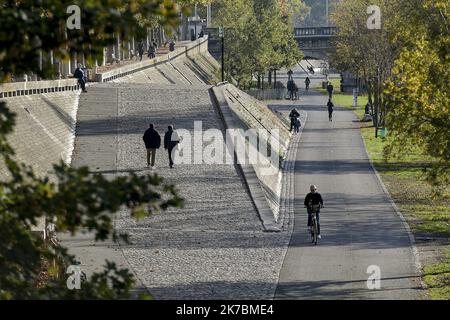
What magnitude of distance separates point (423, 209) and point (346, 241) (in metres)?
7.65

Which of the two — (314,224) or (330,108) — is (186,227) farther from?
(330,108)

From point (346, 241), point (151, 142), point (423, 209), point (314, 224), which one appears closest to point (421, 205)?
point (423, 209)

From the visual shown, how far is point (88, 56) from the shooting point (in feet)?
32.6

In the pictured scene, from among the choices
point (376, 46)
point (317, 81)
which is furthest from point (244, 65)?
point (317, 81)

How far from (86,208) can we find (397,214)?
2391cm

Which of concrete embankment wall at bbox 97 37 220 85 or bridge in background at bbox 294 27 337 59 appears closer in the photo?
concrete embankment wall at bbox 97 37 220 85

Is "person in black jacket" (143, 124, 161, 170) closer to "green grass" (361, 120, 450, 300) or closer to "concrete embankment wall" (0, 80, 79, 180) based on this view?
"concrete embankment wall" (0, 80, 79, 180)

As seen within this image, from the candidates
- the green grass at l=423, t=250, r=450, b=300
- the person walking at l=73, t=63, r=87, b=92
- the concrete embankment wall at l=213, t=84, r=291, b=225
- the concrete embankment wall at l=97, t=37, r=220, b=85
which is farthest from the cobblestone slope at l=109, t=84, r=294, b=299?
the concrete embankment wall at l=97, t=37, r=220, b=85

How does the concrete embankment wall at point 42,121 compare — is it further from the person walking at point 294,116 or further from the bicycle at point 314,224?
the person walking at point 294,116

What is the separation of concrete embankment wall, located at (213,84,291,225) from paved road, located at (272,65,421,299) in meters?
0.75

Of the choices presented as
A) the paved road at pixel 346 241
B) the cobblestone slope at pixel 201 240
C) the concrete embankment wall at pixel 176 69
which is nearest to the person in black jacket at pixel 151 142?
the cobblestone slope at pixel 201 240

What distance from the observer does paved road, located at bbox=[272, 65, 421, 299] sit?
829 inches

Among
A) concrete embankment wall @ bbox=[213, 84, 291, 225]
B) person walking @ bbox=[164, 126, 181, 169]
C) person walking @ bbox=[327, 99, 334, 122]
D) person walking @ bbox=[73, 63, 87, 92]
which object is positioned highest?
person walking @ bbox=[73, 63, 87, 92]
